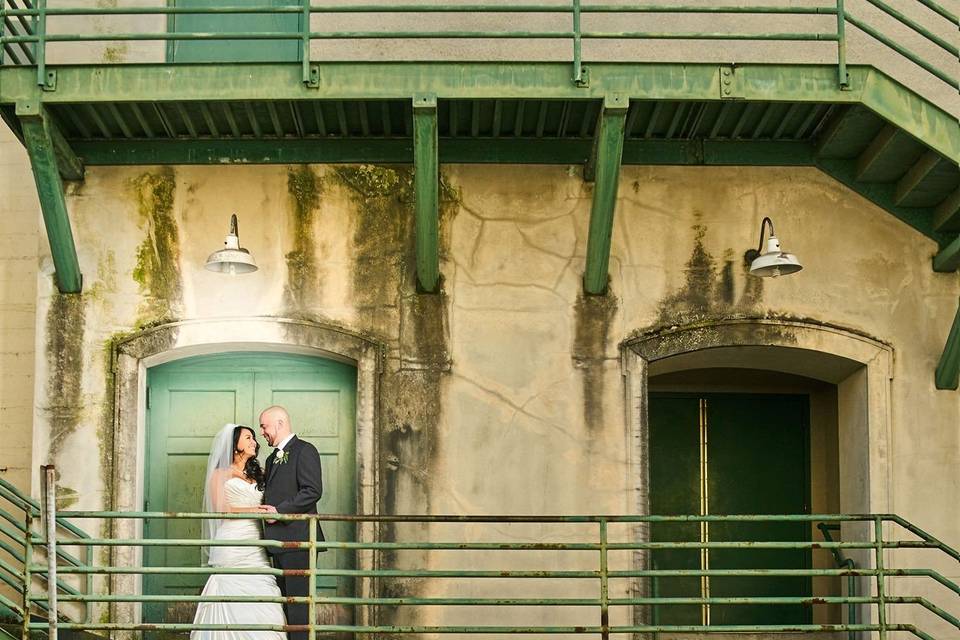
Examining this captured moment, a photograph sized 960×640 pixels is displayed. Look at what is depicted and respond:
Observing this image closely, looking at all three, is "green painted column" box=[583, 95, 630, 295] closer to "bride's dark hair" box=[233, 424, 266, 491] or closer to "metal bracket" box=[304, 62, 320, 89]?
"metal bracket" box=[304, 62, 320, 89]

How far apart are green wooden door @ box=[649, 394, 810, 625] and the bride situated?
4830mm

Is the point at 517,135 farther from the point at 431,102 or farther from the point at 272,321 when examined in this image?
the point at 272,321

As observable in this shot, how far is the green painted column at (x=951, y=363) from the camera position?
10.4 metres

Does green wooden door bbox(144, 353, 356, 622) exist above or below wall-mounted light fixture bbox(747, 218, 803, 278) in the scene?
below

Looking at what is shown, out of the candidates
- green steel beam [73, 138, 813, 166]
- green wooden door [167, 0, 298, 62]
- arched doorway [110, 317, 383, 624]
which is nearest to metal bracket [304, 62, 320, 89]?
green steel beam [73, 138, 813, 166]

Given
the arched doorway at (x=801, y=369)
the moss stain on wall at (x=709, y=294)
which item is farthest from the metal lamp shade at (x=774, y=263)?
the arched doorway at (x=801, y=369)

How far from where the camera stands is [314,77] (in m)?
9.59

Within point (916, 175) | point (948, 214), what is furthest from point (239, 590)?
point (948, 214)

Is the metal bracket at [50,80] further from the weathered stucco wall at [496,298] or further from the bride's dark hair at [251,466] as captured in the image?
the bride's dark hair at [251,466]

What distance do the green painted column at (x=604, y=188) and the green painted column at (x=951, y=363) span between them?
9.52 ft

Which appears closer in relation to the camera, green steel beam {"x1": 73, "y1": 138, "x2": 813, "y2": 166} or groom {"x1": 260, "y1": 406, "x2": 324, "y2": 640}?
groom {"x1": 260, "y1": 406, "x2": 324, "y2": 640}

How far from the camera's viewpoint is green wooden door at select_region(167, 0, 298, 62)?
11.2 metres

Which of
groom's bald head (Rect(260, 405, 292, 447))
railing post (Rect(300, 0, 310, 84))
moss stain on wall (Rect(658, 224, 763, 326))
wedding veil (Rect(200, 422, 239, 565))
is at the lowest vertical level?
wedding veil (Rect(200, 422, 239, 565))

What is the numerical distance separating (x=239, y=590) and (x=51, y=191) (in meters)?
3.54
